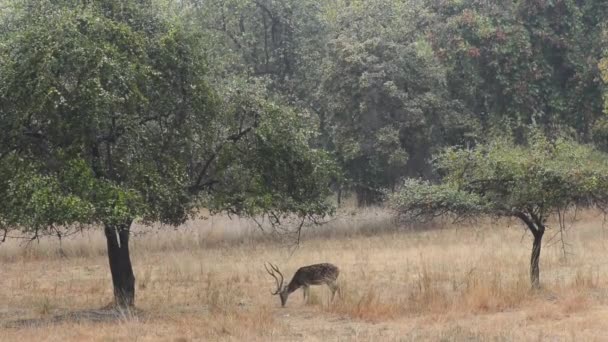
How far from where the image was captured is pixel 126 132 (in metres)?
13.0

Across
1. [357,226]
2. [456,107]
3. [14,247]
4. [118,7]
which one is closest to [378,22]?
[456,107]

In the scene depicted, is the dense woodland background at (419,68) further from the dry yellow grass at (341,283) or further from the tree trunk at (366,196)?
the dry yellow grass at (341,283)

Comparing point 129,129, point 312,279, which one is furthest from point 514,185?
point 129,129

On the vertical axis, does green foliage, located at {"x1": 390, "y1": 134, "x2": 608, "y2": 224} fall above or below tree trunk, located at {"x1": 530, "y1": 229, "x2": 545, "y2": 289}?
above

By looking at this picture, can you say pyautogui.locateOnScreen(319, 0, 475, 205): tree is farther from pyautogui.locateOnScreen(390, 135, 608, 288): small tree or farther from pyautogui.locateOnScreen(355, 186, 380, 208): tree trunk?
pyautogui.locateOnScreen(390, 135, 608, 288): small tree

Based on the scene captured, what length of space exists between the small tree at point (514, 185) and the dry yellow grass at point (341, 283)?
5.16ft

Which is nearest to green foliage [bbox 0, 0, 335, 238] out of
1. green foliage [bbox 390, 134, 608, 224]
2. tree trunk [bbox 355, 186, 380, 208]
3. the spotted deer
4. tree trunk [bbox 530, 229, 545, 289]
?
the spotted deer

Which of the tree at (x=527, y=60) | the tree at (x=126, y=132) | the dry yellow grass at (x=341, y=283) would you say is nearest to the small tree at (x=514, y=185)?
the dry yellow grass at (x=341, y=283)

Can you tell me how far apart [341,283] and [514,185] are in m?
4.83

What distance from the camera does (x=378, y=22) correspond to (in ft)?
Result: 103

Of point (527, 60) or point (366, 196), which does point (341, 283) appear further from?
point (366, 196)

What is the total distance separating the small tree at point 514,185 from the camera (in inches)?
564

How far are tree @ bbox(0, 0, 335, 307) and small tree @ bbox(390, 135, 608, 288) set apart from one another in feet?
7.08

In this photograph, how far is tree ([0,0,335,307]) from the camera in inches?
467
